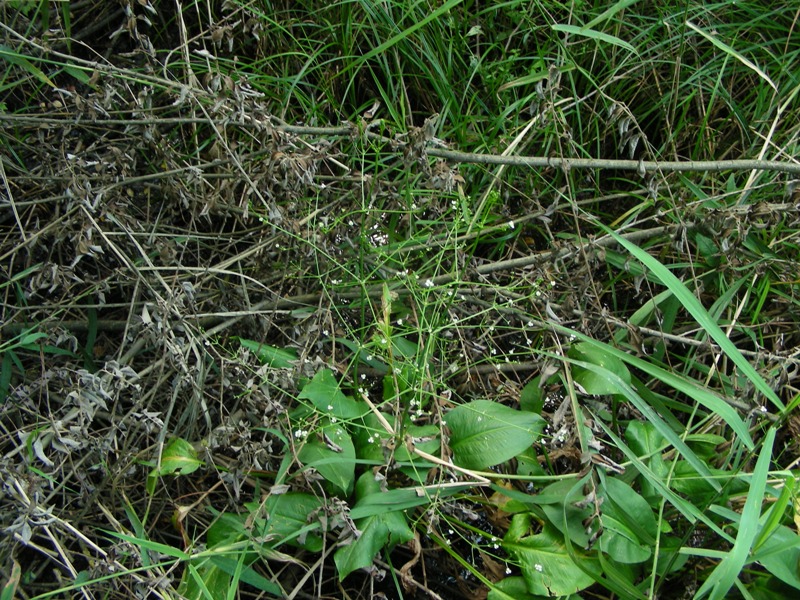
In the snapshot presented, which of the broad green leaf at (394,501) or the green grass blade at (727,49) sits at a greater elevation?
the green grass blade at (727,49)

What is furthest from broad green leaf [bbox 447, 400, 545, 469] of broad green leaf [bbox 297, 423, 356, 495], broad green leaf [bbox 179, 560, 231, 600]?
broad green leaf [bbox 179, 560, 231, 600]

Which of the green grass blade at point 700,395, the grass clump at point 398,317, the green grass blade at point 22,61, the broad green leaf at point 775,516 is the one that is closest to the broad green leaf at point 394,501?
the grass clump at point 398,317

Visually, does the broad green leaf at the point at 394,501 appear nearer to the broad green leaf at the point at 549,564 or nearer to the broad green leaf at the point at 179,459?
the broad green leaf at the point at 549,564

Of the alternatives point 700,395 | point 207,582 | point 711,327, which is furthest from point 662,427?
point 207,582

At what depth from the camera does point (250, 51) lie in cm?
233

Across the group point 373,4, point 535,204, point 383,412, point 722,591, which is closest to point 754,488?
point 722,591

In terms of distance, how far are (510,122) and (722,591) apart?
1371 mm

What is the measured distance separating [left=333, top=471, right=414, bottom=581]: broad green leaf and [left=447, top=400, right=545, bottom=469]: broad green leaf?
0.18 m

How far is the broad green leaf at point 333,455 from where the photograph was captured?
5.22 ft

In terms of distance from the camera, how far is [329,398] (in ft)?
5.30

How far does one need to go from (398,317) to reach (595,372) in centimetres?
49

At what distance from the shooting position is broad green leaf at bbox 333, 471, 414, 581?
1496 millimetres

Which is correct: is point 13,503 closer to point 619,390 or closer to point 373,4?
point 619,390

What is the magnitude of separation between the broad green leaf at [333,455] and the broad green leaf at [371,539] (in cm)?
7
